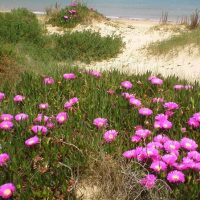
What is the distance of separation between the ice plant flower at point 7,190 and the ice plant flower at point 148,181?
0.98 meters

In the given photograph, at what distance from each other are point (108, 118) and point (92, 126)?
0.21 meters

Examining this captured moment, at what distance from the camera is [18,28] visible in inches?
517

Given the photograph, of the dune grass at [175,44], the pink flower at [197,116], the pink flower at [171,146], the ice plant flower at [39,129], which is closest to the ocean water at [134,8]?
the dune grass at [175,44]

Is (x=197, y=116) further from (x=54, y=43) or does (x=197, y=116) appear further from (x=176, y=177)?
(x=54, y=43)

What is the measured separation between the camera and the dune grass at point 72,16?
15.5 m

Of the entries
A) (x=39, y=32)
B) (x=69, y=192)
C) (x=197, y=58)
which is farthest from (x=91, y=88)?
(x=39, y=32)

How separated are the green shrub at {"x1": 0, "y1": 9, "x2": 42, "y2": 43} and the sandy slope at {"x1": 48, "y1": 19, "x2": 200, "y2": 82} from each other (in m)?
1.45

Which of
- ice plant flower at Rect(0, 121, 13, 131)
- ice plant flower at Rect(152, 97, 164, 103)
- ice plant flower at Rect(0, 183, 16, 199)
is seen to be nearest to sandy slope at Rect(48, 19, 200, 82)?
ice plant flower at Rect(152, 97, 164, 103)

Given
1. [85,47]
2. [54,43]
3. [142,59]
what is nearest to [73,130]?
[142,59]

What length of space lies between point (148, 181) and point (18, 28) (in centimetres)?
1060

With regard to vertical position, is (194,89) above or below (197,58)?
above

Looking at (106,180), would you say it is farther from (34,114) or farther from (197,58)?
(197,58)

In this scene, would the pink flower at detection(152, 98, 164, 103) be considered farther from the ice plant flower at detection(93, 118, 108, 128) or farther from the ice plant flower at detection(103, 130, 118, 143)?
the ice plant flower at detection(103, 130, 118, 143)

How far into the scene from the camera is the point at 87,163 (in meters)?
3.69
